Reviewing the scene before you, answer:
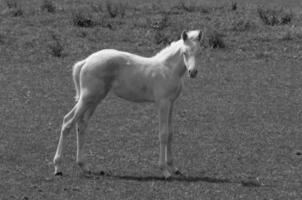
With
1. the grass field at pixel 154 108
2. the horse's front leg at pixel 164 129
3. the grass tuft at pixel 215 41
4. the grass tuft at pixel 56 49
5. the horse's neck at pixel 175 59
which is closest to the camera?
the grass field at pixel 154 108

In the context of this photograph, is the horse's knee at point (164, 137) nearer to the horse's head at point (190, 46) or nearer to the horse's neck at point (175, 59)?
the horse's neck at point (175, 59)

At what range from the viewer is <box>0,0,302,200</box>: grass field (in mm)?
11617

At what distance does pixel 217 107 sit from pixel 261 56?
612 centimetres

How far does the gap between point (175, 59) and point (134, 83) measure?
0.63 m

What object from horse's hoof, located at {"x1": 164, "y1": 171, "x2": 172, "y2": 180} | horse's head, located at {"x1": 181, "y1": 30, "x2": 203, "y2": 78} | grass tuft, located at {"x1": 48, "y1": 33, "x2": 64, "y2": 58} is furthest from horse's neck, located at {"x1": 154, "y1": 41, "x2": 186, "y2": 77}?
grass tuft, located at {"x1": 48, "y1": 33, "x2": 64, "y2": 58}

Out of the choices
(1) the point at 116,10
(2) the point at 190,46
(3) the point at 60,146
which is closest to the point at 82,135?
(3) the point at 60,146

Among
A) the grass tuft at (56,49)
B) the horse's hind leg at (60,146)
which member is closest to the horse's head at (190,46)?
the horse's hind leg at (60,146)

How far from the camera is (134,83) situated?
12.2 meters

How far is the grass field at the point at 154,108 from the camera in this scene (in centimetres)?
1162

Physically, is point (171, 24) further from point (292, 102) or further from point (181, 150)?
point (181, 150)

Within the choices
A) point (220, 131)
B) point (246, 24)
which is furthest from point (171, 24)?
point (220, 131)

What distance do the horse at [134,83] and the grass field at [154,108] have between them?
17.5 inches

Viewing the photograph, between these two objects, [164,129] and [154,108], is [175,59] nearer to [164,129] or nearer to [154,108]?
[164,129]

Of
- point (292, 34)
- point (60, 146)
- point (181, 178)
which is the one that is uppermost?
point (60, 146)
